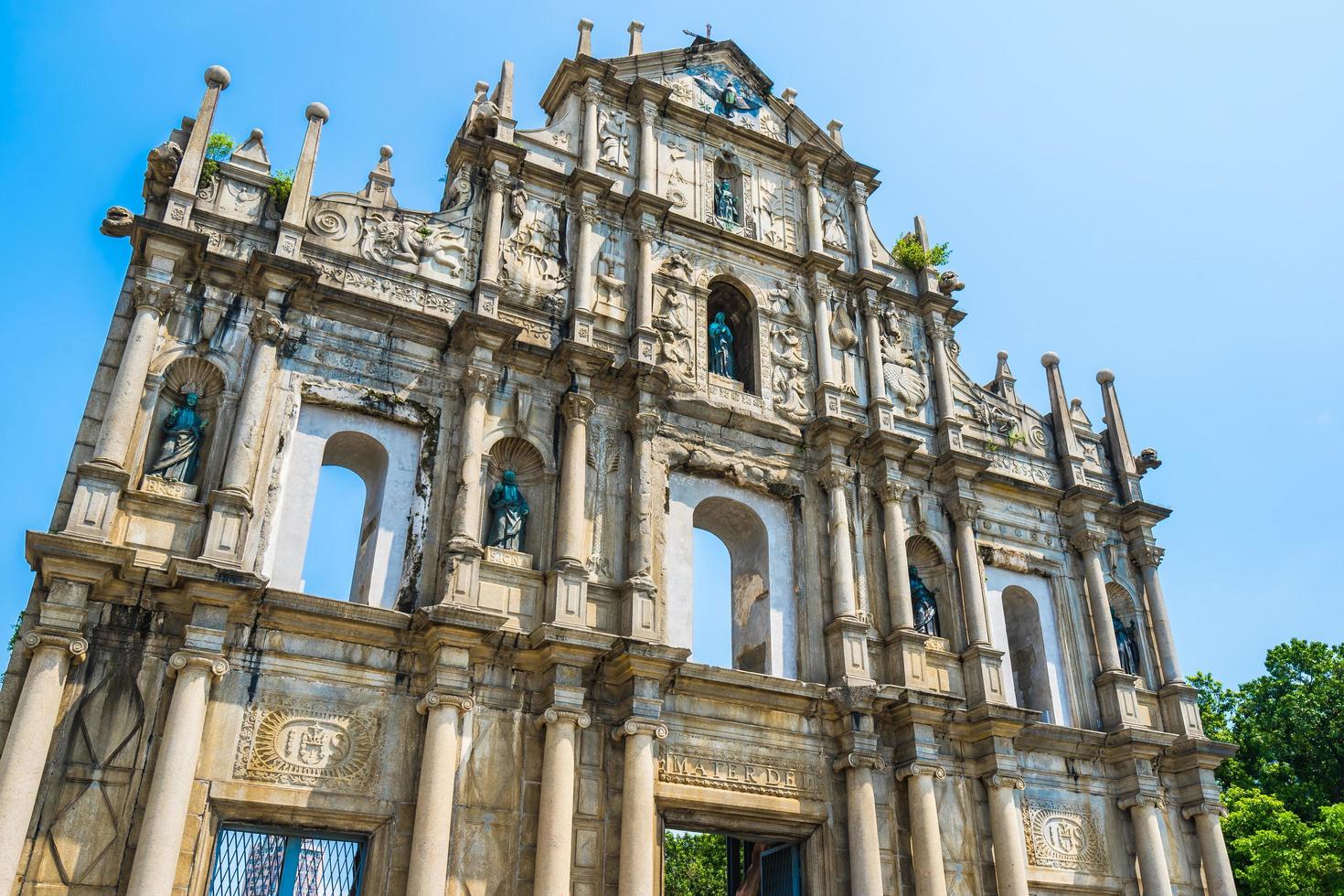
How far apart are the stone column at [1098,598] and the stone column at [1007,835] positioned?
2884 mm

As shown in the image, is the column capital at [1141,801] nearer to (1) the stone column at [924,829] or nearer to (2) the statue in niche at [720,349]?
(1) the stone column at [924,829]

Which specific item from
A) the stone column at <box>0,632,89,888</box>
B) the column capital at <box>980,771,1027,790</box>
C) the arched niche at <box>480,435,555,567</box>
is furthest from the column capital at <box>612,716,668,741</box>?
the stone column at <box>0,632,89,888</box>

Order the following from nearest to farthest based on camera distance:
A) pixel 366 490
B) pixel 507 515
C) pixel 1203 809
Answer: pixel 507 515, pixel 366 490, pixel 1203 809

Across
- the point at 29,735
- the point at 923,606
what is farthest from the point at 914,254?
the point at 29,735

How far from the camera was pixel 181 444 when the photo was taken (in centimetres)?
1190

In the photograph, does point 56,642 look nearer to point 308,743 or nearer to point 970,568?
point 308,743

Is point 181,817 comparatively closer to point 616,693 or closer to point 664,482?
point 616,693

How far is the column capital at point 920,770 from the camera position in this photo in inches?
535

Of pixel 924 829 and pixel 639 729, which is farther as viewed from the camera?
pixel 924 829

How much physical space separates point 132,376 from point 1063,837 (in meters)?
12.6

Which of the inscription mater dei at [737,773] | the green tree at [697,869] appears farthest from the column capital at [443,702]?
the green tree at [697,869]

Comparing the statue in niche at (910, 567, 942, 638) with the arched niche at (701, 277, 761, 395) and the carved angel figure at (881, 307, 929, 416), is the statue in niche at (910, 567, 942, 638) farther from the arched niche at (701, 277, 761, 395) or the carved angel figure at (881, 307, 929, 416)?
the arched niche at (701, 277, 761, 395)

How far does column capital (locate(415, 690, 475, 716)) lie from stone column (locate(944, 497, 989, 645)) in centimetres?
719

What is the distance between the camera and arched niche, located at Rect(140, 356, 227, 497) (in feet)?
38.4
